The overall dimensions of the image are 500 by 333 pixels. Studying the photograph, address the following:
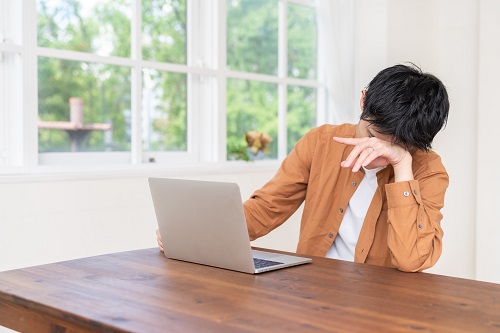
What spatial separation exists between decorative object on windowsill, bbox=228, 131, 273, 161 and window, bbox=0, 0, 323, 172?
0.02 m

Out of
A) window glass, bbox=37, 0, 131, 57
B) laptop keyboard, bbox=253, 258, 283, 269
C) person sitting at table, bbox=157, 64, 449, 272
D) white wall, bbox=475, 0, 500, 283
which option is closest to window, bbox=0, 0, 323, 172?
window glass, bbox=37, 0, 131, 57

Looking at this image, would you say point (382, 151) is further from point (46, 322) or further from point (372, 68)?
point (372, 68)

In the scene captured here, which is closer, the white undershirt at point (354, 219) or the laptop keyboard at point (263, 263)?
the laptop keyboard at point (263, 263)

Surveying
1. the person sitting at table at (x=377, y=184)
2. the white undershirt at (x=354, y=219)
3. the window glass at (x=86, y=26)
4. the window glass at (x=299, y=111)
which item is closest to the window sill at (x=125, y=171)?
the window glass at (x=299, y=111)

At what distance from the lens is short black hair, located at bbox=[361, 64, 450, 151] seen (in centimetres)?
176

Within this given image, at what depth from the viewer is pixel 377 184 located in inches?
81.9

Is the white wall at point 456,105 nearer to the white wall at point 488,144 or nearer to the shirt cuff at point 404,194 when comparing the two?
the white wall at point 488,144

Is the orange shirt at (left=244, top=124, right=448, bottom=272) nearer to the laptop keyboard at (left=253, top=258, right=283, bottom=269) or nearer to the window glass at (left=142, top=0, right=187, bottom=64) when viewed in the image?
the laptop keyboard at (left=253, top=258, right=283, bottom=269)

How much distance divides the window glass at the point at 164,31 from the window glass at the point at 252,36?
1.13ft

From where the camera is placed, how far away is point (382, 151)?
5.85ft

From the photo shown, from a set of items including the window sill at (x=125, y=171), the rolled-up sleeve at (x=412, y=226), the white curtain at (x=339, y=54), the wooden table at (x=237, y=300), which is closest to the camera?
the wooden table at (x=237, y=300)

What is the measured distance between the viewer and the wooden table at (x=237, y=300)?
1.13 meters

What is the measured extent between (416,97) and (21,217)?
5.29ft

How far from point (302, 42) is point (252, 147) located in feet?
3.06
